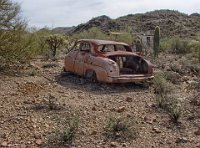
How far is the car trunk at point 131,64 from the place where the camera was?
13.2 m

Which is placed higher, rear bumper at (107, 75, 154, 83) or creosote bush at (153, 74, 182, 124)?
rear bumper at (107, 75, 154, 83)

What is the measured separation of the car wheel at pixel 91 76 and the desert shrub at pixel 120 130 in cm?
436

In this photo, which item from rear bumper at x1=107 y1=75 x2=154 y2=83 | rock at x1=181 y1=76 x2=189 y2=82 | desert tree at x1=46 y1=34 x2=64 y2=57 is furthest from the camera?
desert tree at x1=46 y1=34 x2=64 y2=57

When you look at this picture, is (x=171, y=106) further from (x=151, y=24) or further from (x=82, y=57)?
(x=151, y=24)

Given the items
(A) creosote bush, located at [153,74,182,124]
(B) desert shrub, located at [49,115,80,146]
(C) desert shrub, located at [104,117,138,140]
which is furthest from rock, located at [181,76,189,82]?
(B) desert shrub, located at [49,115,80,146]

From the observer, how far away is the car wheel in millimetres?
12673

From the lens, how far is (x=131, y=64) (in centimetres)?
1366

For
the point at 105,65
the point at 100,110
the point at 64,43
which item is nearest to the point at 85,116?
the point at 100,110

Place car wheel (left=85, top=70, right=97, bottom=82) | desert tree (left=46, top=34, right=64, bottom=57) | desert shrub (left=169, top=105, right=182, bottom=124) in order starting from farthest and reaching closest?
desert tree (left=46, top=34, right=64, bottom=57), car wheel (left=85, top=70, right=97, bottom=82), desert shrub (left=169, top=105, right=182, bottom=124)

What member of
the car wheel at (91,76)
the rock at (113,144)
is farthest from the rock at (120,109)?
the car wheel at (91,76)

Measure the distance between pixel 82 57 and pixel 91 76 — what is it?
2.73 ft

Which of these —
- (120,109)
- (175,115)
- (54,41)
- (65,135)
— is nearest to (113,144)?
(65,135)

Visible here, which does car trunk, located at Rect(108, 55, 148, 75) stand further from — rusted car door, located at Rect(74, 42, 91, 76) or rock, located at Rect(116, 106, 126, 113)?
rock, located at Rect(116, 106, 126, 113)

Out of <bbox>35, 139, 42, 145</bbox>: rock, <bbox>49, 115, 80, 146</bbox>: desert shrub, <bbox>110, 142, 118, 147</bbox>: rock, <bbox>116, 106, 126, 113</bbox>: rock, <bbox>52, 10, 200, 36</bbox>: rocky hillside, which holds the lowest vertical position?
<bbox>110, 142, 118, 147</bbox>: rock
